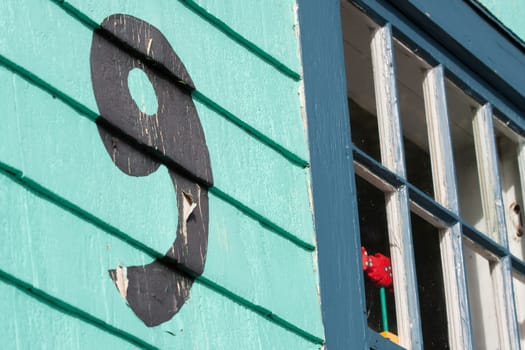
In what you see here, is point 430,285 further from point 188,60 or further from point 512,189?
point 188,60

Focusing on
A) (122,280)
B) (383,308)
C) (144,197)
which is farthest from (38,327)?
(383,308)

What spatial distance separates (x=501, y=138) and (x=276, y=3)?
1369 millimetres

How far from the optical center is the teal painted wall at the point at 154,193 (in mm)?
2381

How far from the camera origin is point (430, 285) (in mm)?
3684

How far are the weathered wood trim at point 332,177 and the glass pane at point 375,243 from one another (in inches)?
6.9

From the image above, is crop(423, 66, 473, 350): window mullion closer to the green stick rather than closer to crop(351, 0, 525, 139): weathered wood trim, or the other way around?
crop(351, 0, 525, 139): weathered wood trim

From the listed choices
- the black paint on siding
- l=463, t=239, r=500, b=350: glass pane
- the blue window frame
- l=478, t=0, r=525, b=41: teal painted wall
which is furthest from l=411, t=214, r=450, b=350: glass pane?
the black paint on siding

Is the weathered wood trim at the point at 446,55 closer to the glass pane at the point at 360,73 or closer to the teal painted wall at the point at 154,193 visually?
the glass pane at the point at 360,73

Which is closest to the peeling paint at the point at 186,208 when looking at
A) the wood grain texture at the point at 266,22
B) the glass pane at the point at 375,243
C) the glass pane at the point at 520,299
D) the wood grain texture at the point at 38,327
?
the wood grain texture at the point at 38,327

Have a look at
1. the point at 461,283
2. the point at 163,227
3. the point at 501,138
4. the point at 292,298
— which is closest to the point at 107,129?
the point at 163,227

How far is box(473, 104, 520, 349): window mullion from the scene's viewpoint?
12.4ft

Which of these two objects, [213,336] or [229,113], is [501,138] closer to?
[229,113]

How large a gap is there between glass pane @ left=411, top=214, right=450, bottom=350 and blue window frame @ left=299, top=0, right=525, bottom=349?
0.06 ft

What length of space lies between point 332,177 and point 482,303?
39.6 inches
